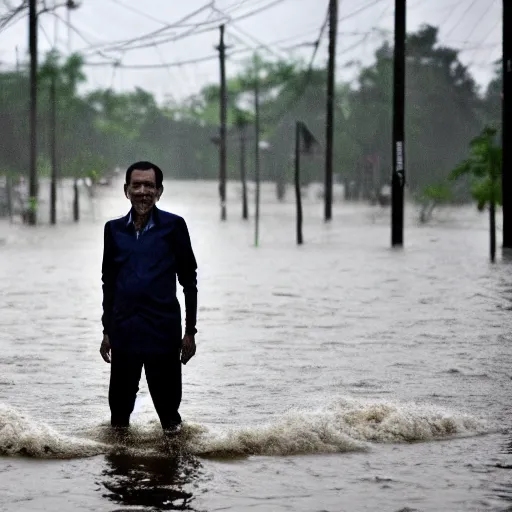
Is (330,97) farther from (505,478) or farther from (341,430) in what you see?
(505,478)

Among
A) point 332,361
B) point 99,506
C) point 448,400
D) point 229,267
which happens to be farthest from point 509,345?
point 229,267

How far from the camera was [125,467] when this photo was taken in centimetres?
778

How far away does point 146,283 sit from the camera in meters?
7.98

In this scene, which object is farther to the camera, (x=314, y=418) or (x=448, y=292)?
(x=448, y=292)

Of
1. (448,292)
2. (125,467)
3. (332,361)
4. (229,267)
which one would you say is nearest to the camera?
(125,467)

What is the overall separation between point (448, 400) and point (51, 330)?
5.88 m

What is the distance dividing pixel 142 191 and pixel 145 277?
438mm

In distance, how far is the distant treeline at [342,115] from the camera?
80.6 m

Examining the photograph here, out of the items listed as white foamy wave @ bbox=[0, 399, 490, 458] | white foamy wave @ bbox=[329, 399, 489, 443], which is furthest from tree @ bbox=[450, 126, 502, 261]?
white foamy wave @ bbox=[0, 399, 490, 458]

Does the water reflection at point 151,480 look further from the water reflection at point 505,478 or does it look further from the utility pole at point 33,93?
the utility pole at point 33,93

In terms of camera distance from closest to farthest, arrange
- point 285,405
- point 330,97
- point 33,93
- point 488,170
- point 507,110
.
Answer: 1. point 285,405
2. point 488,170
3. point 507,110
4. point 33,93
5. point 330,97

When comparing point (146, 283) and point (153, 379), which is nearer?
point (146, 283)

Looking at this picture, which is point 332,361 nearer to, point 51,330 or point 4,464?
point 51,330

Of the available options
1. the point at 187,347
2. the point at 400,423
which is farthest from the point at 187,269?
the point at 400,423
